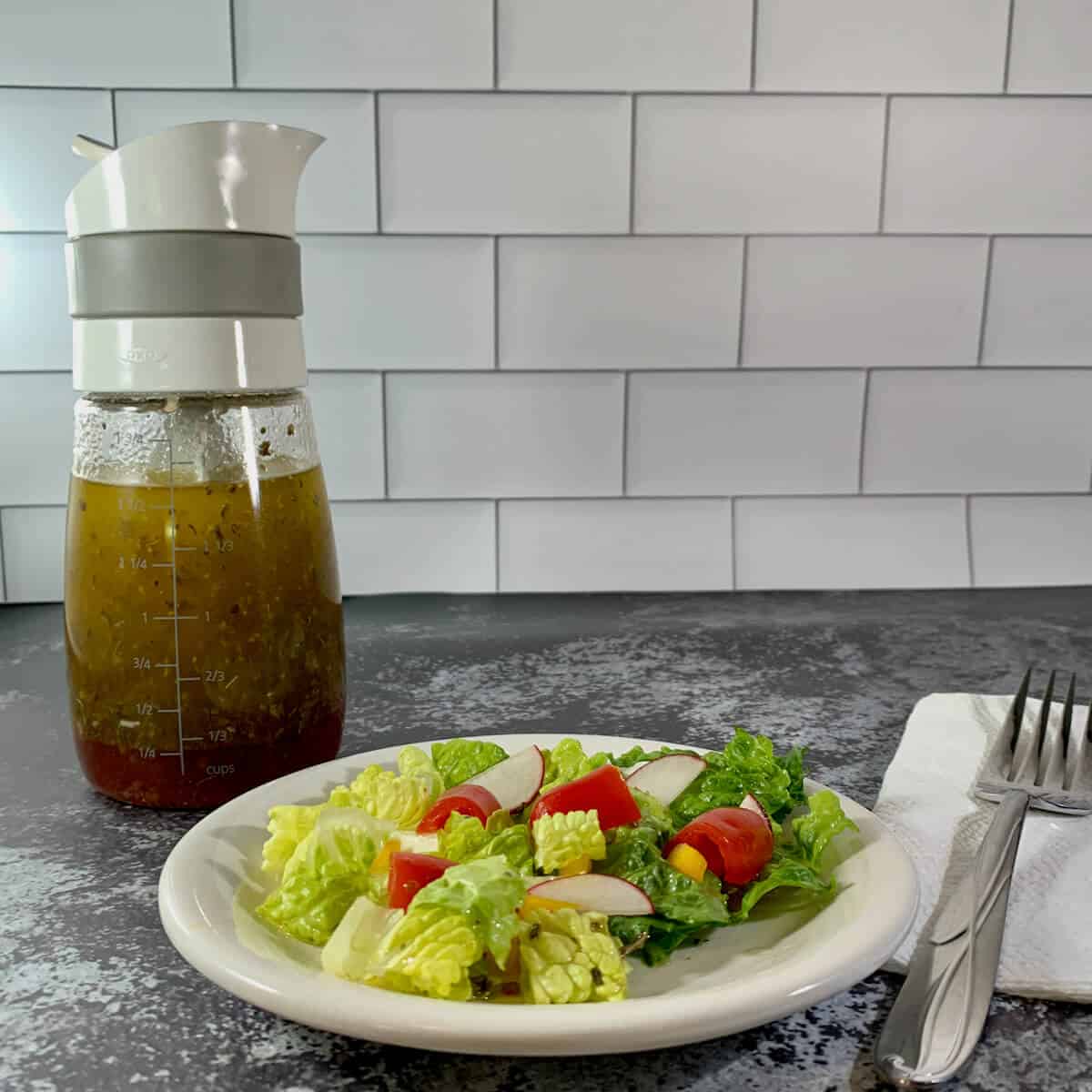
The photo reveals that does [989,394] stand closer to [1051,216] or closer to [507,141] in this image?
[1051,216]

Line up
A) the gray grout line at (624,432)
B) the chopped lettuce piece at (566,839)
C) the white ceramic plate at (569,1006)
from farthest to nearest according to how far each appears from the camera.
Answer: the gray grout line at (624,432)
the chopped lettuce piece at (566,839)
the white ceramic plate at (569,1006)

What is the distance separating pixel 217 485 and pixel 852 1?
0.82m

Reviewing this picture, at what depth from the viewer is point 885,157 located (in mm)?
1113

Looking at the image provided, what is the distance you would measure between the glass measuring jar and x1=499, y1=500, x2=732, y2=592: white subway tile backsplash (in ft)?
1.78

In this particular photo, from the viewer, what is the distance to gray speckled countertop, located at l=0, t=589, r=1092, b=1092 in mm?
425

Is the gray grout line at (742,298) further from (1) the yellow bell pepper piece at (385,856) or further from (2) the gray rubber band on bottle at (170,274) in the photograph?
(1) the yellow bell pepper piece at (385,856)

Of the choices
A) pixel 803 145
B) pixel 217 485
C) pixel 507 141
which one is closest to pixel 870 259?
pixel 803 145

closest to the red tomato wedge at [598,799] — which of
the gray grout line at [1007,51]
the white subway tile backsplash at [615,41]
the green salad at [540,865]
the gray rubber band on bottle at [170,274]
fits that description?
the green salad at [540,865]

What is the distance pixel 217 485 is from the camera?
598mm

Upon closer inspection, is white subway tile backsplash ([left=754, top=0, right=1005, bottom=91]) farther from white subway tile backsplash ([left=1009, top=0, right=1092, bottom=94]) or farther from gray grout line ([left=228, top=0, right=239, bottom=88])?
gray grout line ([left=228, top=0, right=239, bottom=88])

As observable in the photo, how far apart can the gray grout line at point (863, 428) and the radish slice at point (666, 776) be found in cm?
67

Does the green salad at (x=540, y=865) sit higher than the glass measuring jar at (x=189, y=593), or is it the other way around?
the glass measuring jar at (x=189, y=593)

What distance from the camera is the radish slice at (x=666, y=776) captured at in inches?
22.1

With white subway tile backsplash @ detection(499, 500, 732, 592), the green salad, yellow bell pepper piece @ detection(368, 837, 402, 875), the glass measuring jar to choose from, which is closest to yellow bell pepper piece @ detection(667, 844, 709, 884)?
the green salad
